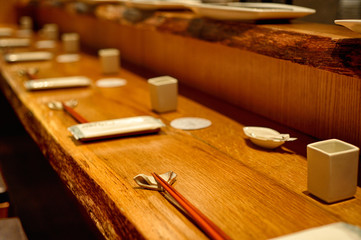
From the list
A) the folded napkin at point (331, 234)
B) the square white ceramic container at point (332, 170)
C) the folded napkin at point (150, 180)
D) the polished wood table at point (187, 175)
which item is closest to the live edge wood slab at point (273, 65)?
the polished wood table at point (187, 175)

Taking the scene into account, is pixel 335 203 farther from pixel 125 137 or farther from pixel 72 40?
pixel 72 40

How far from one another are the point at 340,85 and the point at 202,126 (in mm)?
709

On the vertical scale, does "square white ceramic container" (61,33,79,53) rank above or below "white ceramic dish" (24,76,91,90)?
above

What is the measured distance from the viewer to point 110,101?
272cm

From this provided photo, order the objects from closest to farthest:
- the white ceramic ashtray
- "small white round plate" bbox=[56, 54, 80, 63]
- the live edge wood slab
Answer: the live edge wood slab, the white ceramic ashtray, "small white round plate" bbox=[56, 54, 80, 63]

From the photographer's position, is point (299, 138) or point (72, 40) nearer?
point (299, 138)

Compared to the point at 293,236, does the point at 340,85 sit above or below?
above

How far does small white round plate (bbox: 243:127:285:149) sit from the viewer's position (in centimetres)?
183

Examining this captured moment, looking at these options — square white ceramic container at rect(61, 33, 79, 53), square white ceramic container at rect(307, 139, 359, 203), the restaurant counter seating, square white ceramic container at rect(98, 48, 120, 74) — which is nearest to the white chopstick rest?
the restaurant counter seating

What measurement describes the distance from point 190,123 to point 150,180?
0.79 m

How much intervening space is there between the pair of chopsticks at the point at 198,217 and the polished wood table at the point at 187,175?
28 millimetres

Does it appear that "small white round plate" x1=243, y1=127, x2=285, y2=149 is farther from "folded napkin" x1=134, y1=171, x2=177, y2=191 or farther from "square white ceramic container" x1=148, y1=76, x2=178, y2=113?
"square white ceramic container" x1=148, y1=76, x2=178, y2=113

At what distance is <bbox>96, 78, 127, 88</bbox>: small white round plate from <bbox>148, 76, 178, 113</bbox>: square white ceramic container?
0.77 m

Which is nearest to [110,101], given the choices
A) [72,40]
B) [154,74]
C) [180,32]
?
[180,32]
